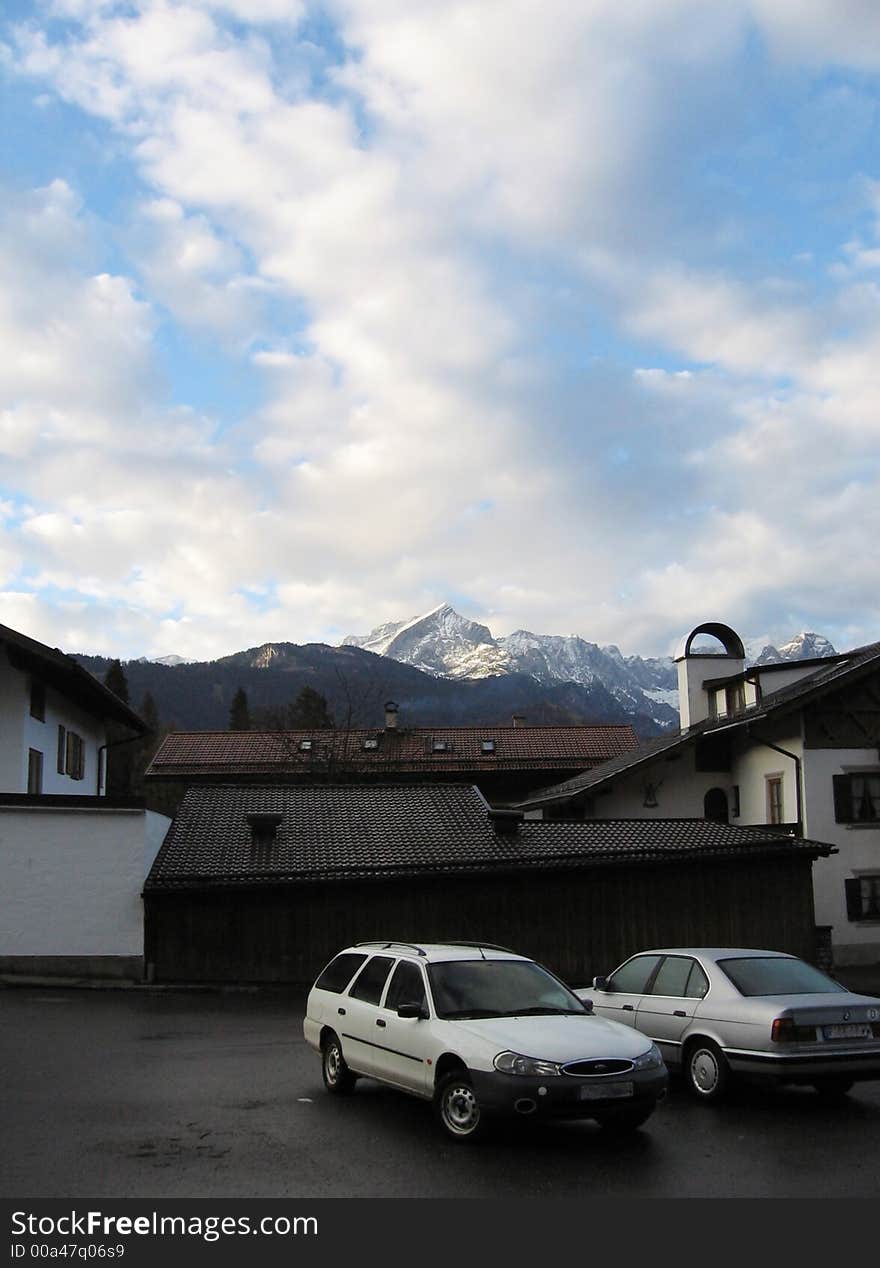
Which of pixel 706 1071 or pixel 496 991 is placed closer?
pixel 496 991

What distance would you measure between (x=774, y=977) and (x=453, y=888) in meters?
14.8

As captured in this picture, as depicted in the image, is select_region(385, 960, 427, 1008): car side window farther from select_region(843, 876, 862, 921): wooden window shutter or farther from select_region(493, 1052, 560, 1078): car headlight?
select_region(843, 876, 862, 921): wooden window shutter

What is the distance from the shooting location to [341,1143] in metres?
9.16

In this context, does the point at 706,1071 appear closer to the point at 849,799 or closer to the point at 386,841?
the point at 386,841

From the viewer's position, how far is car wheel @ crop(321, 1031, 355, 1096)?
1133cm

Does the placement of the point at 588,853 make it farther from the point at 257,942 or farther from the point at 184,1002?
the point at 184,1002

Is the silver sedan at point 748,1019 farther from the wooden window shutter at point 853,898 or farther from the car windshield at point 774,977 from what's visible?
the wooden window shutter at point 853,898

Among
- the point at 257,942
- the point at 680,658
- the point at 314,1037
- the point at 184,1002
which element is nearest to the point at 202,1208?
the point at 314,1037

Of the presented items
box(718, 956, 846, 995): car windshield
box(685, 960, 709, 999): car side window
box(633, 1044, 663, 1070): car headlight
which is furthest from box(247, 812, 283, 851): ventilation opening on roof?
box(633, 1044, 663, 1070): car headlight

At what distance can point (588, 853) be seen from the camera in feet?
86.4

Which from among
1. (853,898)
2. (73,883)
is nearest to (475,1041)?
(73,883)

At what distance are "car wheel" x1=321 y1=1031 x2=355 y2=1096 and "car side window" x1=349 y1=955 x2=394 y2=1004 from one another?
1.76ft

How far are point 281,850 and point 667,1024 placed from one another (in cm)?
1546

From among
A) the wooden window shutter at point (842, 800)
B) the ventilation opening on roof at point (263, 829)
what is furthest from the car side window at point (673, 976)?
the wooden window shutter at point (842, 800)
